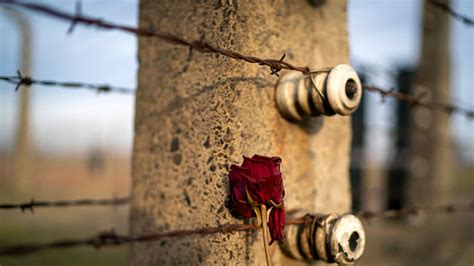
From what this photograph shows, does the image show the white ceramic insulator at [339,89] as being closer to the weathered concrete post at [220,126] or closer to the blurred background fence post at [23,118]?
the weathered concrete post at [220,126]

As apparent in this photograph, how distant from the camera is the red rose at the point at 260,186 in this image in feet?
4.43

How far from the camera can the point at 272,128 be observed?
5.71 ft

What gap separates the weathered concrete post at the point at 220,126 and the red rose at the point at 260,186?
24 cm

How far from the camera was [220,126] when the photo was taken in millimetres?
1693

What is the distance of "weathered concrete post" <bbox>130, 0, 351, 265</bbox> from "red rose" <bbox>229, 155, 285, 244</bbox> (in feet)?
0.79

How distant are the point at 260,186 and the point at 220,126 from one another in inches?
15.6

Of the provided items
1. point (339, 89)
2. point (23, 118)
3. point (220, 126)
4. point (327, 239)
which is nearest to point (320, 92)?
point (339, 89)

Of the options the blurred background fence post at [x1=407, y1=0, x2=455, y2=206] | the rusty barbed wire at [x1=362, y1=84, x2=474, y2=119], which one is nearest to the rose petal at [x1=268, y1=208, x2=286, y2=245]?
the rusty barbed wire at [x1=362, y1=84, x2=474, y2=119]

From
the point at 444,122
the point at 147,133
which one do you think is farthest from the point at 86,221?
the point at 147,133

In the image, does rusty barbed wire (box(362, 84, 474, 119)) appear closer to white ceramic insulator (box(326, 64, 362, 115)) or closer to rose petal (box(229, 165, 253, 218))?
white ceramic insulator (box(326, 64, 362, 115))

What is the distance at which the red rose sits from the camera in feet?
4.43

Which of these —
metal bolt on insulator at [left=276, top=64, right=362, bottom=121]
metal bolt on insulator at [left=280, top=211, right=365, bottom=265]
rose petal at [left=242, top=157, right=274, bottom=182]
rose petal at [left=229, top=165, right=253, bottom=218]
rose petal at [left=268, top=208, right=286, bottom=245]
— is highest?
metal bolt on insulator at [left=276, top=64, right=362, bottom=121]

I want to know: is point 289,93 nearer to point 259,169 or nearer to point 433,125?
point 259,169

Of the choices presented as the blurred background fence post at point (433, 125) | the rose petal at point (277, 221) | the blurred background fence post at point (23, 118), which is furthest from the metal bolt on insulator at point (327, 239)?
the blurred background fence post at point (23, 118)
